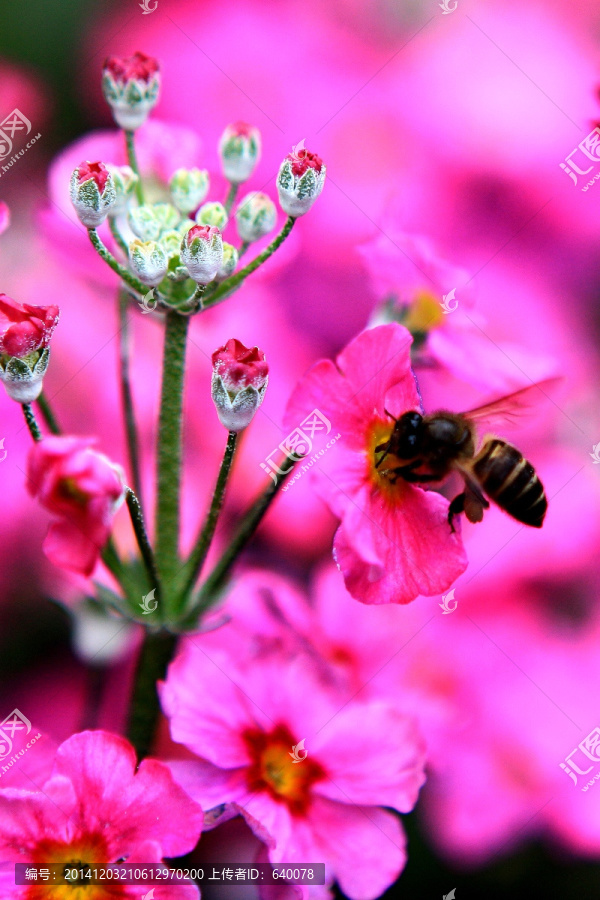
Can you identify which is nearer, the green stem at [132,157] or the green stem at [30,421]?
the green stem at [30,421]

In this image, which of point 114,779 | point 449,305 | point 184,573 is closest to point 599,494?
point 449,305

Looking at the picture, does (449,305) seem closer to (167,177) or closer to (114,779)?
(167,177)

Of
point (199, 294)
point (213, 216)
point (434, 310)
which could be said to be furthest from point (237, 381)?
point (434, 310)

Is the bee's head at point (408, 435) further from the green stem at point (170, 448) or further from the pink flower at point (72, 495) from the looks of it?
the pink flower at point (72, 495)

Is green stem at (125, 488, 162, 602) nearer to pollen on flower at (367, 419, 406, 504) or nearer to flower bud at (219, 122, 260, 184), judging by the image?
pollen on flower at (367, 419, 406, 504)

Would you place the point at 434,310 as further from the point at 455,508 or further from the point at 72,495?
the point at 72,495

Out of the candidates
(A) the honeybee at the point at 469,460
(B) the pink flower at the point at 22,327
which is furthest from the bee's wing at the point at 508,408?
(B) the pink flower at the point at 22,327
